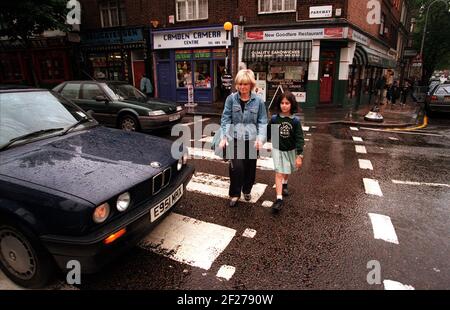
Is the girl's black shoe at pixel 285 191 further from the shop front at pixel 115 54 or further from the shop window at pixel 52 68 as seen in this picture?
the shop window at pixel 52 68

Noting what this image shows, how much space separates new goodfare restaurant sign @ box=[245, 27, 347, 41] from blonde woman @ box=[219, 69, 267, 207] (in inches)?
449

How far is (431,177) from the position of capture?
568cm

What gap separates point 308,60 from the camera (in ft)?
46.4

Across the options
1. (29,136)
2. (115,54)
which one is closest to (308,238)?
(29,136)

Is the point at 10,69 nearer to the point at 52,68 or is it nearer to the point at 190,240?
the point at 52,68

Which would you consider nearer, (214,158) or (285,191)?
(285,191)

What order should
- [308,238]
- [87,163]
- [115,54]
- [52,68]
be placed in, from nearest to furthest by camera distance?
[87,163] < [308,238] < [115,54] < [52,68]

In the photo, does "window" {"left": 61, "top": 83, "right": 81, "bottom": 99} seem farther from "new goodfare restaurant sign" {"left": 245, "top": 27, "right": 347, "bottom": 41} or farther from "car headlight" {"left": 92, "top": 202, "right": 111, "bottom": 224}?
"new goodfare restaurant sign" {"left": 245, "top": 27, "right": 347, "bottom": 41}

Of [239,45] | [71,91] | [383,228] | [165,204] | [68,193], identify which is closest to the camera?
[68,193]

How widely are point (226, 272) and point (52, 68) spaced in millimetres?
22957

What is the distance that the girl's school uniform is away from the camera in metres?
4.08

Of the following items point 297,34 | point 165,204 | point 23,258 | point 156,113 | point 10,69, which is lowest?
point 23,258

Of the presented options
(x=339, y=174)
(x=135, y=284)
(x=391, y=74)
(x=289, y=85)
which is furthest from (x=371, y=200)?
(x=391, y=74)

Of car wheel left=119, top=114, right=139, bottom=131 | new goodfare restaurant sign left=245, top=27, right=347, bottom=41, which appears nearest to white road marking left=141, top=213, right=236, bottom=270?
car wheel left=119, top=114, right=139, bottom=131
